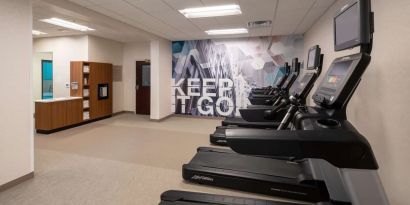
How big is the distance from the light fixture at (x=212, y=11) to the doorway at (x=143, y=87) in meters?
4.30

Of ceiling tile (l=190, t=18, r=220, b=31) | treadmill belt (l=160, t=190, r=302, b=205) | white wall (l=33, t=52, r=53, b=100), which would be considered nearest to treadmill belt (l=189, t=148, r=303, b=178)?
treadmill belt (l=160, t=190, r=302, b=205)

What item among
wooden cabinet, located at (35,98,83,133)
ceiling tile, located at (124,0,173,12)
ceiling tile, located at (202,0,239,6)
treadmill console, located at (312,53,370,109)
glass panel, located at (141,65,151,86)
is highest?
ceiling tile, located at (202,0,239,6)

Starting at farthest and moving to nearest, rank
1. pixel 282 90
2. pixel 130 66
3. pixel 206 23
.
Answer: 1. pixel 130 66
2. pixel 206 23
3. pixel 282 90

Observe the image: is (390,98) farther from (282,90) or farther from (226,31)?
(226,31)

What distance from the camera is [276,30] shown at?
6.12 m

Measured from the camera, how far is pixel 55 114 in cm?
574

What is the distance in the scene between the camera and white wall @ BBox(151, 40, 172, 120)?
23.4ft

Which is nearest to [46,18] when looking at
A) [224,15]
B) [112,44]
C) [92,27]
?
[92,27]

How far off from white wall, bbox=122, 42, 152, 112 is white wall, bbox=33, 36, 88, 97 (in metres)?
1.82

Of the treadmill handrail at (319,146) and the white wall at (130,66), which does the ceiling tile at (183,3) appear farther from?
the white wall at (130,66)

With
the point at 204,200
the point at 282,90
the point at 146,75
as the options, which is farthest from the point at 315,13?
the point at 146,75

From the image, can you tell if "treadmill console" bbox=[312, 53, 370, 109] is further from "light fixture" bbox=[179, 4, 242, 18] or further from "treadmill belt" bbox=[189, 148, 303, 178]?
"light fixture" bbox=[179, 4, 242, 18]

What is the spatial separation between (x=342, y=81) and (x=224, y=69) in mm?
6305

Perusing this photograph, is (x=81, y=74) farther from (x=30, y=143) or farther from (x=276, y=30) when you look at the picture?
(x=276, y=30)
